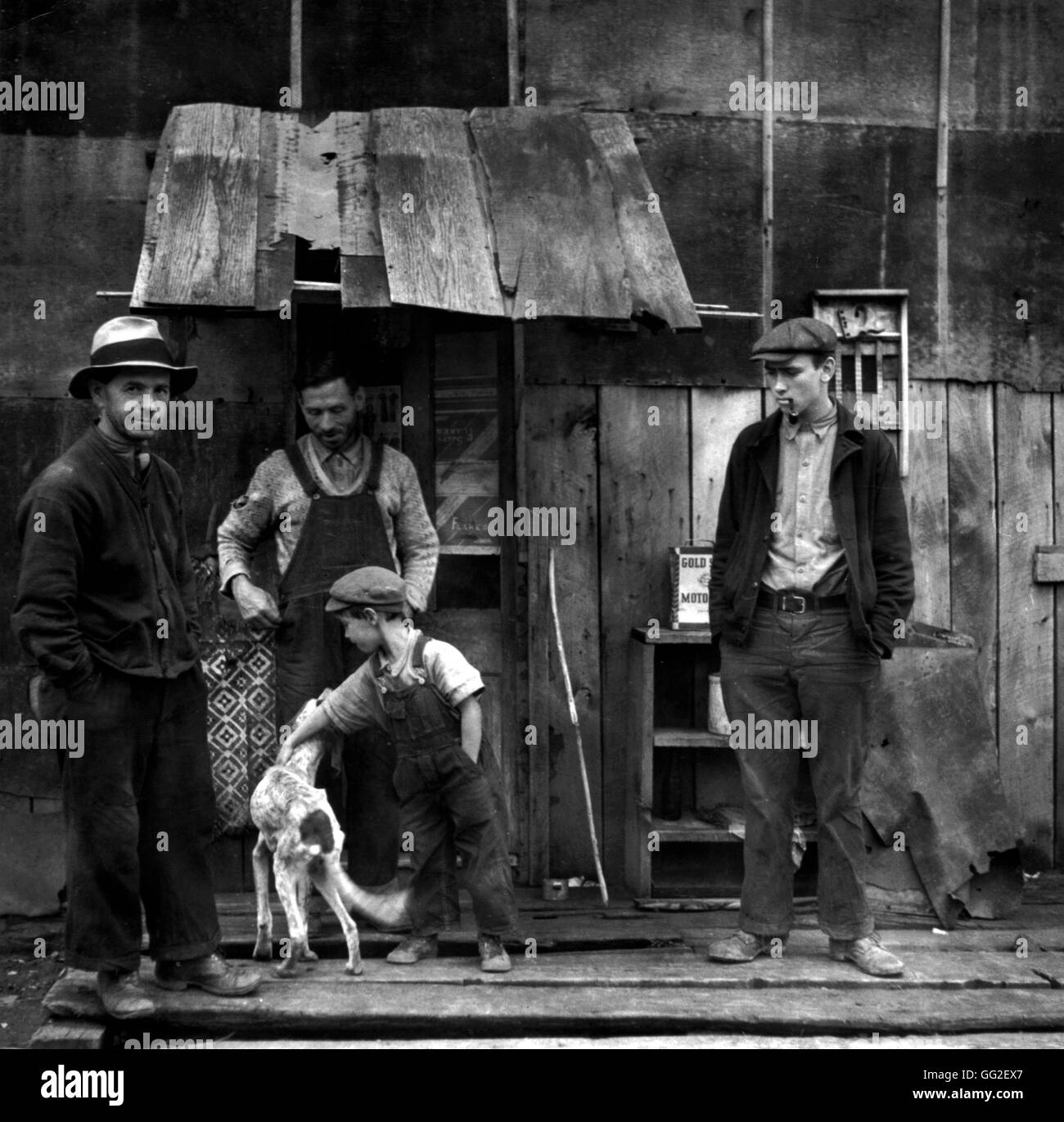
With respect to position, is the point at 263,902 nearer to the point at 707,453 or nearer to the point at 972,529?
the point at 707,453

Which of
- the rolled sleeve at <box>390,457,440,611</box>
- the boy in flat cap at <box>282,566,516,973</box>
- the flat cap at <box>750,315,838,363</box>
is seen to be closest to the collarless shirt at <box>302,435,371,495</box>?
the rolled sleeve at <box>390,457,440,611</box>

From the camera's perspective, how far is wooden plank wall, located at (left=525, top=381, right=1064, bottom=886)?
6.74 metres

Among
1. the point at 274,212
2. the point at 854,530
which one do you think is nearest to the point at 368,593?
the point at 274,212

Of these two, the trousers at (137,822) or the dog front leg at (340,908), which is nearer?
the trousers at (137,822)

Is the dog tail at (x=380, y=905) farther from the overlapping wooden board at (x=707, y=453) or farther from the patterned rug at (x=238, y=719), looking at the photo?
the overlapping wooden board at (x=707, y=453)

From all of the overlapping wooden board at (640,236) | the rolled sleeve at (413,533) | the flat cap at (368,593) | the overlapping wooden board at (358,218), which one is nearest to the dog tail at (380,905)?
the flat cap at (368,593)

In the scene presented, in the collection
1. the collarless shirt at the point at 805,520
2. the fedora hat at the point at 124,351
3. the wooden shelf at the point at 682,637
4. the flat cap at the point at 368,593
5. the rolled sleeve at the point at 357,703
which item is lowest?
the rolled sleeve at the point at 357,703

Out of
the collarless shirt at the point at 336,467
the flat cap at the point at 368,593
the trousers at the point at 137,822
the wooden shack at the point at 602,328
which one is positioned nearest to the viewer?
the trousers at the point at 137,822

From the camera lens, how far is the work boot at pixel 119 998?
4953mm

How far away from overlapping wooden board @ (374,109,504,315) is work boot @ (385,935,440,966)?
2.44 meters

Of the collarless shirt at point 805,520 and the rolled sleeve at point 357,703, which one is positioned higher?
the collarless shirt at point 805,520

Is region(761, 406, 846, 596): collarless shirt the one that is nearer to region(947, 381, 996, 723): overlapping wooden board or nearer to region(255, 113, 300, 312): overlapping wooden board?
region(947, 381, 996, 723): overlapping wooden board

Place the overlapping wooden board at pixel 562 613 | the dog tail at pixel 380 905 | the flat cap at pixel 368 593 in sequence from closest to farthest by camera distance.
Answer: the flat cap at pixel 368 593
the dog tail at pixel 380 905
the overlapping wooden board at pixel 562 613

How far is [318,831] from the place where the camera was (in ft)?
17.8
